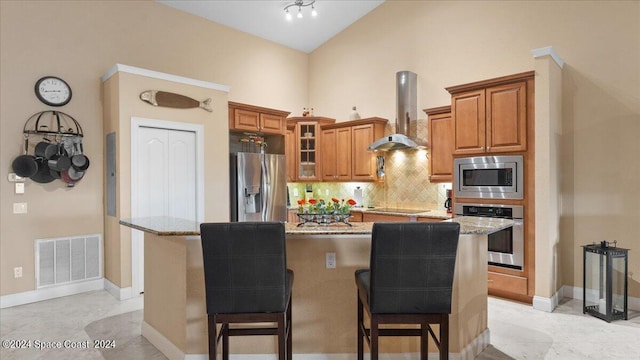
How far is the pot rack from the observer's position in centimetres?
400

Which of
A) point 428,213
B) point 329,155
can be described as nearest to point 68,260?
point 329,155

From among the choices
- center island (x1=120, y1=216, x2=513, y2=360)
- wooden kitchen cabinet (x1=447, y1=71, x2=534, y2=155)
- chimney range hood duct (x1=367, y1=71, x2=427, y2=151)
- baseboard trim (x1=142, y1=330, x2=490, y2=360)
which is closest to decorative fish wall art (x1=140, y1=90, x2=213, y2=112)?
center island (x1=120, y1=216, x2=513, y2=360)

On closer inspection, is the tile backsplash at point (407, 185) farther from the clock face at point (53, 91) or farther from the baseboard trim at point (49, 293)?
the clock face at point (53, 91)

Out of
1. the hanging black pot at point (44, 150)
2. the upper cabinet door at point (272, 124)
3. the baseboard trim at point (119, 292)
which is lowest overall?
the baseboard trim at point (119, 292)

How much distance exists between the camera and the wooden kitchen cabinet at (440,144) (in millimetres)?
4785

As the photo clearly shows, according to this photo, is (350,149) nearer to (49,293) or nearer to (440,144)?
(440,144)

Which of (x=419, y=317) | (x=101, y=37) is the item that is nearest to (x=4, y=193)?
(x=101, y=37)

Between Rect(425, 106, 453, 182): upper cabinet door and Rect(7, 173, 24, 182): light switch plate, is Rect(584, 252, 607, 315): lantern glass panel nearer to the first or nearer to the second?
Rect(425, 106, 453, 182): upper cabinet door

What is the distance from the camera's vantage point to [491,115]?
3.98 m

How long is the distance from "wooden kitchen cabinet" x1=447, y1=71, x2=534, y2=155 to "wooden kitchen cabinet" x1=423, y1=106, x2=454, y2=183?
0.47m

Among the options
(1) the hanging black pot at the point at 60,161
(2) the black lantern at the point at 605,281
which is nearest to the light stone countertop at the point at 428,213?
(2) the black lantern at the point at 605,281

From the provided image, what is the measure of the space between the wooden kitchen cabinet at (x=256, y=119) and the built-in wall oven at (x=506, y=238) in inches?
131

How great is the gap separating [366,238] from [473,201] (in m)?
2.17

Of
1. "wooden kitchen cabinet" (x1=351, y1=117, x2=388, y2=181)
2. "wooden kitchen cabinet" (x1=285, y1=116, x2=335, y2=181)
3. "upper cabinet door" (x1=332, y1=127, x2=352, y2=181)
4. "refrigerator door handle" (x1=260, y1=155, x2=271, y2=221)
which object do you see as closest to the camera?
"refrigerator door handle" (x1=260, y1=155, x2=271, y2=221)
